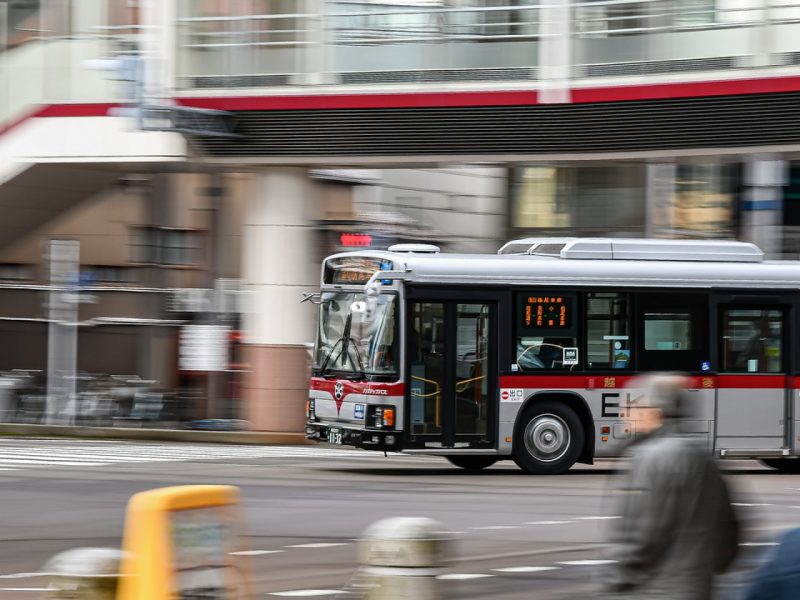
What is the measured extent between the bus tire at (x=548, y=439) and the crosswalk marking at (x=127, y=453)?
12.7ft

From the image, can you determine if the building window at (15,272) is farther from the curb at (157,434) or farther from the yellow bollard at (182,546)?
the yellow bollard at (182,546)

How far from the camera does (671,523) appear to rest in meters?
5.97

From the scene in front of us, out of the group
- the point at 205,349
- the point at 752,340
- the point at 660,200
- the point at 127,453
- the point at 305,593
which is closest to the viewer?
the point at 305,593

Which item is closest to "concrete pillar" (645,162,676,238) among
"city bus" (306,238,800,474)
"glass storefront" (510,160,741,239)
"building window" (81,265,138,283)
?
"glass storefront" (510,160,741,239)

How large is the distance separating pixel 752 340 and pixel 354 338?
5209 mm

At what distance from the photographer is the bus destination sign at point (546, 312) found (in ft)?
67.6

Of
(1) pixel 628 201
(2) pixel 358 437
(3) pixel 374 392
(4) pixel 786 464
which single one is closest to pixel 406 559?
(3) pixel 374 392

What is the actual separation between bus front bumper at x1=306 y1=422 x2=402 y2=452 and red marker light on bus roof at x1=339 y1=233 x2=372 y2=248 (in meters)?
6.71

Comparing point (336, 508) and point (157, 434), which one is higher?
point (157, 434)

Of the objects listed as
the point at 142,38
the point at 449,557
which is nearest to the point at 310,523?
the point at 449,557

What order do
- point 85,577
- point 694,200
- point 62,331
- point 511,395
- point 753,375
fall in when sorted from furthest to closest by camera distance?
1. point 694,200
2. point 62,331
3. point 753,375
4. point 511,395
5. point 85,577

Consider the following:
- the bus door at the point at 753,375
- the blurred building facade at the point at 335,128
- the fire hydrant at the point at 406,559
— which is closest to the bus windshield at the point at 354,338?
the bus door at the point at 753,375

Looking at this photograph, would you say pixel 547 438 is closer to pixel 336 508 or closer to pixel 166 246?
pixel 336 508

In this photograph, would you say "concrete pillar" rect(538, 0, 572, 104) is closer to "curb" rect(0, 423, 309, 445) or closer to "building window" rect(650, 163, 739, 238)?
"curb" rect(0, 423, 309, 445)
